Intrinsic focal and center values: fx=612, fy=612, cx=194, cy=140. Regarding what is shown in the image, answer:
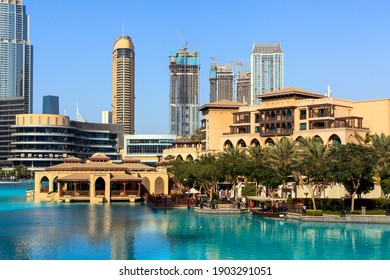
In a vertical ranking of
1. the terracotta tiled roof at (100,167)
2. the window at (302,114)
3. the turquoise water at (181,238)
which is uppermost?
→ the window at (302,114)

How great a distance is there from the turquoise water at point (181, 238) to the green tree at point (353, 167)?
6.44 metres

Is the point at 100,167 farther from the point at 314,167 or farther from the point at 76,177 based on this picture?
the point at 314,167

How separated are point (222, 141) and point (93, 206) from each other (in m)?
37.7

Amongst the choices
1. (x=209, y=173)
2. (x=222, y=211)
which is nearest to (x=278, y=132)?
(x=209, y=173)

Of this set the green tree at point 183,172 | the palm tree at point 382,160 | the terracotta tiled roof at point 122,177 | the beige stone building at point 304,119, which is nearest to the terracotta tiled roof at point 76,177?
the terracotta tiled roof at point 122,177

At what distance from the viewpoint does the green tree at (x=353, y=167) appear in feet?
208

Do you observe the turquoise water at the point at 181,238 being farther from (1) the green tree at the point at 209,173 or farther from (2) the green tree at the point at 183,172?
(2) the green tree at the point at 183,172

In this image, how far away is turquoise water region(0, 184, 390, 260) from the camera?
43781 millimetres

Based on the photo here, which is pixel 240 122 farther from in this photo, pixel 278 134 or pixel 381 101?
pixel 381 101

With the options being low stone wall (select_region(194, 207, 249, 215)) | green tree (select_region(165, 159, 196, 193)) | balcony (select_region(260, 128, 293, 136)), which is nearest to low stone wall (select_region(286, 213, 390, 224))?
low stone wall (select_region(194, 207, 249, 215))

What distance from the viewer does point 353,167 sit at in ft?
208

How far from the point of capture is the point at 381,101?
331 ft

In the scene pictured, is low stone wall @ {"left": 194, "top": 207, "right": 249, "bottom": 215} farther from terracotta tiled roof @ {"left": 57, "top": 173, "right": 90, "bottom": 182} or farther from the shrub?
terracotta tiled roof @ {"left": 57, "top": 173, "right": 90, "bottom": 182}
